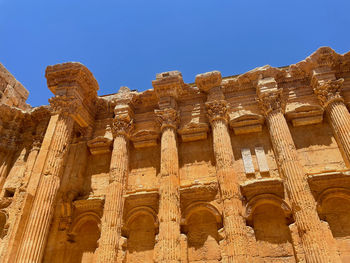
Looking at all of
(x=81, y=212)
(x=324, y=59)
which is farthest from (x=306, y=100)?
(x=81, y=212)

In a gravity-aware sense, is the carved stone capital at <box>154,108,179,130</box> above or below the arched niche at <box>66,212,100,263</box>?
above

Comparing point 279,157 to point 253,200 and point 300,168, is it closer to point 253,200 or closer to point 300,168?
point 300,168

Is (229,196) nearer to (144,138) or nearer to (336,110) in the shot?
(144,138)

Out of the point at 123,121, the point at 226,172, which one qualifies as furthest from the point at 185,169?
the point at 123,121

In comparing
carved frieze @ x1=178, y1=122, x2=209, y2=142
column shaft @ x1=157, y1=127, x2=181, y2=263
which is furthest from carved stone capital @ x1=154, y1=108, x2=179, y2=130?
carved frieze @ x1=178, y1=122, x2=209, y2=142

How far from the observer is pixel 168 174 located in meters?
10.2

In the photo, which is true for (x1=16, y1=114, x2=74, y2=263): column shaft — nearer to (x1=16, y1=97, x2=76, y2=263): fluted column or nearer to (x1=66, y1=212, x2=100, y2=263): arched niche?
(x1=16, y1=97, x2=76, y2=263): fluted column

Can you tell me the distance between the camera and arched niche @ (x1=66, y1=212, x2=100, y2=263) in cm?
1016

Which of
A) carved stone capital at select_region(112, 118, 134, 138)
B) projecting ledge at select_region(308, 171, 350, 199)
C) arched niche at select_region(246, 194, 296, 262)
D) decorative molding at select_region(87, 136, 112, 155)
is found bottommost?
arched niche at select_region(246, 194, 296, 262)

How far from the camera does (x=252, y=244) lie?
8.97 meters

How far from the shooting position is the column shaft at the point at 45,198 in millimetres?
8422

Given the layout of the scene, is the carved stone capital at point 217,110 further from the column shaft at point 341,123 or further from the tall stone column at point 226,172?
the column shaft at point 341,123

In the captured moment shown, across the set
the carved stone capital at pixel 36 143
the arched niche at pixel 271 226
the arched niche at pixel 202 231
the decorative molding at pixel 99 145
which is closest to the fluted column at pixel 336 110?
the arched niche at pixel 271 226

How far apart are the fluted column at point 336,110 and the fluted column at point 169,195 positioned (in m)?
5.82
